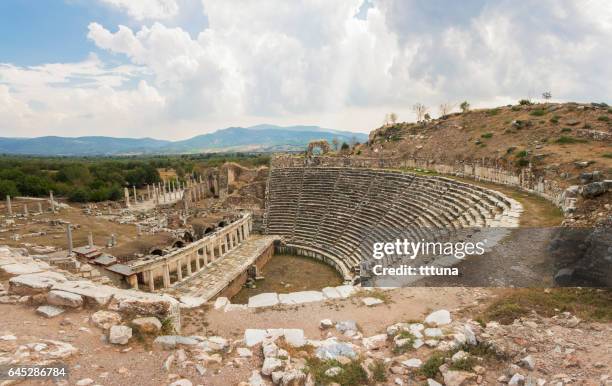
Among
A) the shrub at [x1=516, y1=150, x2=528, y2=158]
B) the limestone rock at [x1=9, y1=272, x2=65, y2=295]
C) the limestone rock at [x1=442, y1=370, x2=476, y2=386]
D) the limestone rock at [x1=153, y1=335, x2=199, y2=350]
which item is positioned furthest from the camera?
the shrub at [x1=516, y1=150, x2=528, y2=158]

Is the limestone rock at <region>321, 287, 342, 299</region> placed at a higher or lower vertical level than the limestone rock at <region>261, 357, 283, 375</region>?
lower

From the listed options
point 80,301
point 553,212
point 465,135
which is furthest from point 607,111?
point 80,301

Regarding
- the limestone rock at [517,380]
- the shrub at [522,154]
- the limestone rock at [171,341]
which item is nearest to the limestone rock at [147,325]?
the limestone rock at [171,341]

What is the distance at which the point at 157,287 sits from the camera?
56.9ft

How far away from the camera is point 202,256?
23.0 meters

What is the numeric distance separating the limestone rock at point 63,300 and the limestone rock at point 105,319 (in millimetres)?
642

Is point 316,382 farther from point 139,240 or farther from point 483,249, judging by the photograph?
point 139,240

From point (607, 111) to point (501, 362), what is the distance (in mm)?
43082

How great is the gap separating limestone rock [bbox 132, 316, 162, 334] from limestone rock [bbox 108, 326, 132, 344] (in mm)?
232

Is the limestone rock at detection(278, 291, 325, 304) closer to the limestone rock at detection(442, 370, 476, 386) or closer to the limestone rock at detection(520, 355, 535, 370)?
the limestone rock at detection(442, 370, 476, 386)

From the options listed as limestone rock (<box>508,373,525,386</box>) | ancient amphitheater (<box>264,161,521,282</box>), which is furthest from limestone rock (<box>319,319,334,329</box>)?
ancient amphitheater (<box>264,161,521,282</box>)

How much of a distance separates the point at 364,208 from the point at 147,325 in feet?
66.9

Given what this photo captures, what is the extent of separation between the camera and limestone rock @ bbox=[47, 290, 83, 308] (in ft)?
22.7

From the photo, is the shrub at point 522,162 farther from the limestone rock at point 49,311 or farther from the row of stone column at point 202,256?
the limestone rock at point 49,311
